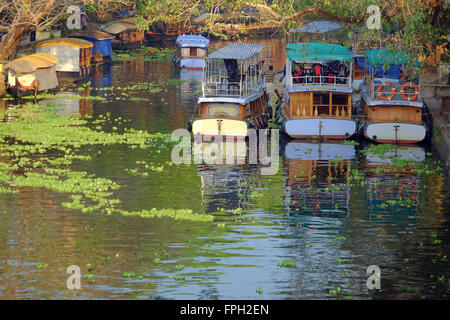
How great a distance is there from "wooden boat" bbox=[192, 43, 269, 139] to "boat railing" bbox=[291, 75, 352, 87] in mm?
1717

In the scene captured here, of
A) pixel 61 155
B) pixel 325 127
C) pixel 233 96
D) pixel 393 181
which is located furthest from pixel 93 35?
pixel 393 181

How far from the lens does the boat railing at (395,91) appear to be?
32938 mm

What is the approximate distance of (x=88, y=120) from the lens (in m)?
37.2

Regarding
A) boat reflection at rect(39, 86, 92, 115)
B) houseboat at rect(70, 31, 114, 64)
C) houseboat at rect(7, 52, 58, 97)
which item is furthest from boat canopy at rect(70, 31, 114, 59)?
houseboat at rect(7, 52, 58, 97)

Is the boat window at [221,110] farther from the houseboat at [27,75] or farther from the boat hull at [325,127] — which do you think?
the houseboat at [27,75]

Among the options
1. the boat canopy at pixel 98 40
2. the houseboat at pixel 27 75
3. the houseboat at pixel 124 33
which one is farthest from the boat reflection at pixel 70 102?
the houseboat at pixel 124 33

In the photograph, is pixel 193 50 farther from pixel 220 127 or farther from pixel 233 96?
pixel 220 127

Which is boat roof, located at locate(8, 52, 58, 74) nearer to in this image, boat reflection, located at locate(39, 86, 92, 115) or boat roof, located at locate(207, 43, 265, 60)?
boat reflection, located at locate(39, 86, 92, 115)

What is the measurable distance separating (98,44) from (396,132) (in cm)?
3821

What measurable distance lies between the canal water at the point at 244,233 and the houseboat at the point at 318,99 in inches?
95.7

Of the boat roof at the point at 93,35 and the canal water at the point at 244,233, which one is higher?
the boat roof at the point at 93,35

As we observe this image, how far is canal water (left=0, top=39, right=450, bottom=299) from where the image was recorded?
15.6m

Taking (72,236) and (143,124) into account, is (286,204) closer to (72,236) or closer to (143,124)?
(72,236)

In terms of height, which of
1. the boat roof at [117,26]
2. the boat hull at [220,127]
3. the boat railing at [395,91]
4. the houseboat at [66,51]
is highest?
the boat roof at [117,26]
